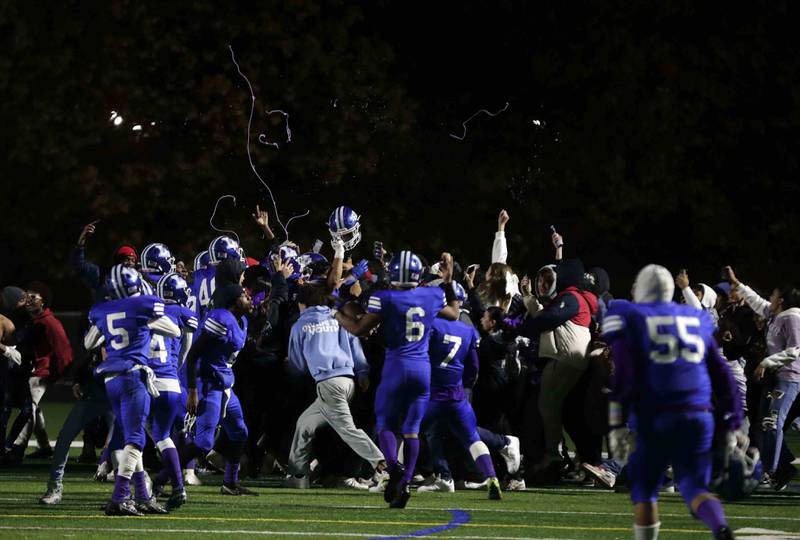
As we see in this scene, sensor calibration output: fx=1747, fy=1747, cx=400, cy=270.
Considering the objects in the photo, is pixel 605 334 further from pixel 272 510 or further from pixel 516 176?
pixel 516 176

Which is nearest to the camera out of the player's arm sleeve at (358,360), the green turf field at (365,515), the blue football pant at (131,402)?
the green turf field at (365,515)

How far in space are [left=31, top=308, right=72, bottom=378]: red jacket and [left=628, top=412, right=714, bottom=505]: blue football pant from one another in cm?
1003

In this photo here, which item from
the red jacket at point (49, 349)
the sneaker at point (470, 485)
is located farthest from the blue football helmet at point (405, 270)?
the red jacket at point (49, 349)

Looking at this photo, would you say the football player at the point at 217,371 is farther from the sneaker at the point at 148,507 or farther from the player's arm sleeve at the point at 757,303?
the player's arm sleeve at the point at 757,303

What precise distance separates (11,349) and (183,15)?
945 cm

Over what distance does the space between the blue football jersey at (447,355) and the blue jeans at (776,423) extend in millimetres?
2992

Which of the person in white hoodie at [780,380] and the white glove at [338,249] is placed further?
the person in white hoodie at [780,380]

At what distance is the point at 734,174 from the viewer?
28781 millimetres

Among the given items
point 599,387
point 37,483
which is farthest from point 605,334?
point 37,483

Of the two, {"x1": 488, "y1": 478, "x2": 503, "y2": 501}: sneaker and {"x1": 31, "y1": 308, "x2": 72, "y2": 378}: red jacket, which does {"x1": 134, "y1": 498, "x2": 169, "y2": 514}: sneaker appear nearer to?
{"x1": 488, "y1": 478, "x2": 503, "y2": 501}: sneaker

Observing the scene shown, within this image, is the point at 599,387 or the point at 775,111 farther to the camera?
the point at 775,111

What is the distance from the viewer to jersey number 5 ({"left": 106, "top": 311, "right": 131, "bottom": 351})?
12.9 meters

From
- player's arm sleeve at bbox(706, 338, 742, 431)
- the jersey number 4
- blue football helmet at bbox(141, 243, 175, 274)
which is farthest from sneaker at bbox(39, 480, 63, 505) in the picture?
player's arm sleeve at bbox(706, 338, 742, 431)

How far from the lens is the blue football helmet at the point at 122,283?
12.9 m
